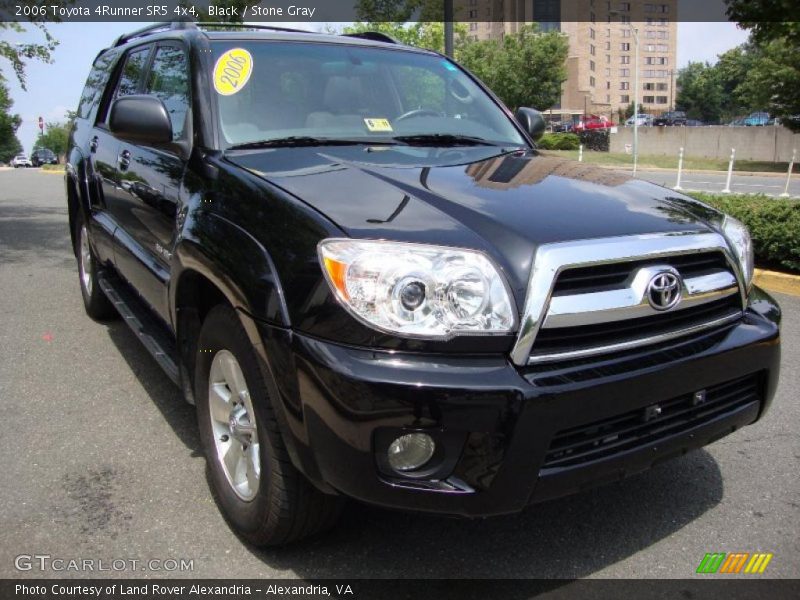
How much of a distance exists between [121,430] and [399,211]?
2.15 meters

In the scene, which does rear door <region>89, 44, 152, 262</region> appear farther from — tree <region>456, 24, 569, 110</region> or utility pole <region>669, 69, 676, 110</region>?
utility pole <region>669, 69, 676, 110</region>

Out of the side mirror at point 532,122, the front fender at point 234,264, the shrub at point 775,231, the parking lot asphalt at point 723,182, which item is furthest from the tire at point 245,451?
the parking lot asphalt at point 723,182

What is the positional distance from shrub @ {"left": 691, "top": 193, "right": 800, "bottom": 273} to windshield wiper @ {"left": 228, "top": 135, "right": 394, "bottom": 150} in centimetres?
410

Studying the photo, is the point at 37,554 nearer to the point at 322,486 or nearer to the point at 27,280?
the point at 322,486

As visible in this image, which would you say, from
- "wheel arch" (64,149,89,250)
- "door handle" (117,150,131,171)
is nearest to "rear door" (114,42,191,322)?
"door handle" (117,150,131,171)

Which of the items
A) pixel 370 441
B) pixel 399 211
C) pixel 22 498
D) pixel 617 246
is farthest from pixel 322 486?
pixel 22 498

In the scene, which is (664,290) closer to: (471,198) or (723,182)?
(471,198)

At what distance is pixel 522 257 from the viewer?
2098 millimetres

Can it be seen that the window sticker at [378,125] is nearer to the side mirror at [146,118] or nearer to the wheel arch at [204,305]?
the side mirror at [146,118]

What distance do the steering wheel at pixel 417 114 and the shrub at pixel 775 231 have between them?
350 centimetres

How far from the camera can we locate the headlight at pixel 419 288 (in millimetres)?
2016

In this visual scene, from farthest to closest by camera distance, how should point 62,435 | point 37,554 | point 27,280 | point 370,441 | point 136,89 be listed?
point 27,280 → point 136,89 → point 62,435 → point 37,554 → point 370,441

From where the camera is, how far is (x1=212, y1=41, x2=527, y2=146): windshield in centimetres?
313

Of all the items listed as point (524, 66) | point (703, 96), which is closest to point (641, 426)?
point (524, 66)
